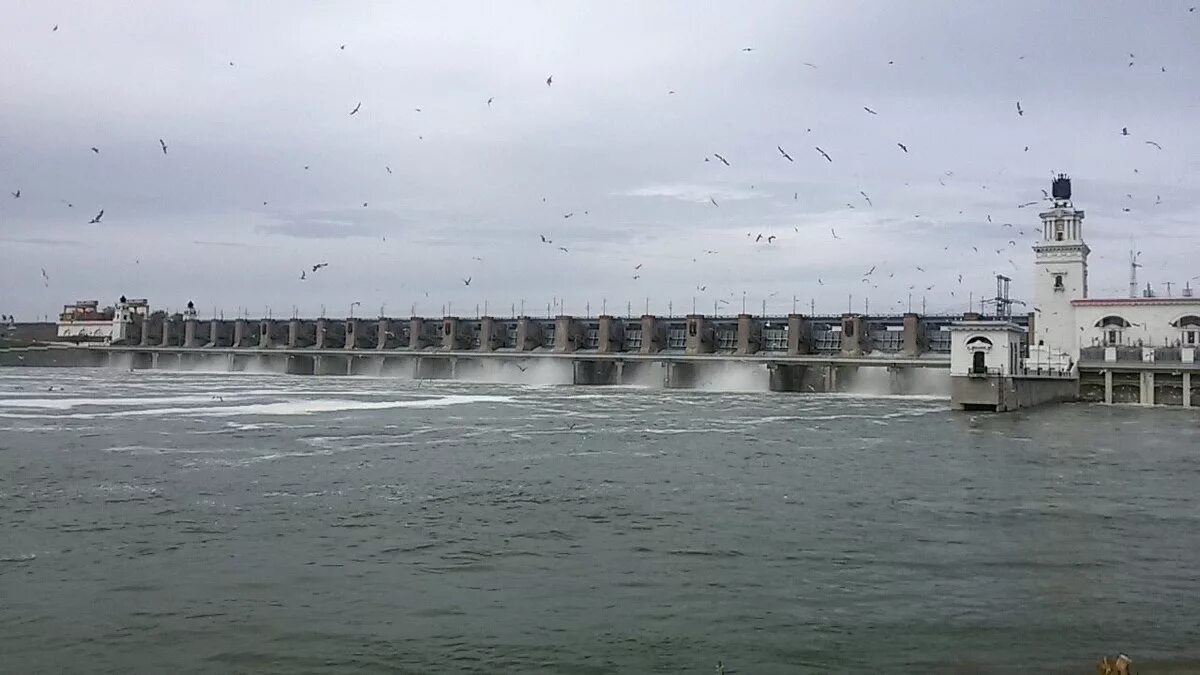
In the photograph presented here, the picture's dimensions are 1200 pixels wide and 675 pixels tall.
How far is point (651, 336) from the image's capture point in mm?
64000

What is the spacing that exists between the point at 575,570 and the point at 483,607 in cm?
176

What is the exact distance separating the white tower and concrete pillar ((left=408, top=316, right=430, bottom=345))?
4406cm

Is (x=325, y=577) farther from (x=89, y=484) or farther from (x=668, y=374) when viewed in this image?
(x=668, y=374)

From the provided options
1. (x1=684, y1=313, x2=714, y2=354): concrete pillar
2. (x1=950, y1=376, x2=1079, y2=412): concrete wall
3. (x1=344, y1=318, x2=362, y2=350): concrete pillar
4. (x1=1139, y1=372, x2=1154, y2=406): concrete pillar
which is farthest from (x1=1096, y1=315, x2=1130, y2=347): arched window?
Answer: (x1=344, y1=318, x2=362, y2=350): concrete pillar

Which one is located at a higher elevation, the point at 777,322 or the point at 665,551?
the point at 777,322

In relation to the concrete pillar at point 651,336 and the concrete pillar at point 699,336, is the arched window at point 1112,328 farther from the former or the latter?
the concrete pillar at point 651,336

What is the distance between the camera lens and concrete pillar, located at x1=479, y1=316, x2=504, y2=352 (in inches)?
2768

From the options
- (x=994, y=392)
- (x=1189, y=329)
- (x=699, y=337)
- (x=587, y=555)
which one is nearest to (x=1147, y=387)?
(x=1189, y=329)

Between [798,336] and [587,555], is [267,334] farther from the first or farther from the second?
[587,555]

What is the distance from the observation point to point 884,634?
28.8 feet

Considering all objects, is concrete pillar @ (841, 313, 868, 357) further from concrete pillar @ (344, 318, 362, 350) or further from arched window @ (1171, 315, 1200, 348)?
concrete pillar @ (344, 318, 362, 350)

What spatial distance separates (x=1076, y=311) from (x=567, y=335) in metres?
32.1

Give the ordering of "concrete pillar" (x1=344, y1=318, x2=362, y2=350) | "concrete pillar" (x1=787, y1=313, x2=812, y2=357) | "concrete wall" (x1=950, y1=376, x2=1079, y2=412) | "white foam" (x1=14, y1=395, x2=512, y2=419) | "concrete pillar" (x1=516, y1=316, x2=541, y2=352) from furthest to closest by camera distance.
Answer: "concrete pillar" (x1=344, y1=318, x2=362, y2=350) < "concrete pillar" (x1=516, y1=316, x2=541, y2=352) < "concrete pillar" (x1=787, y1=313, x2=812, y2=357) < "concrete wall" (x1=950, y1=376, x2=1079, y2=412) < "white foam" (x1=14, y1=395, x2=512, y2=419)

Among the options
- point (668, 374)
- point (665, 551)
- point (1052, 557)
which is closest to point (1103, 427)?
point (1052, 557)
